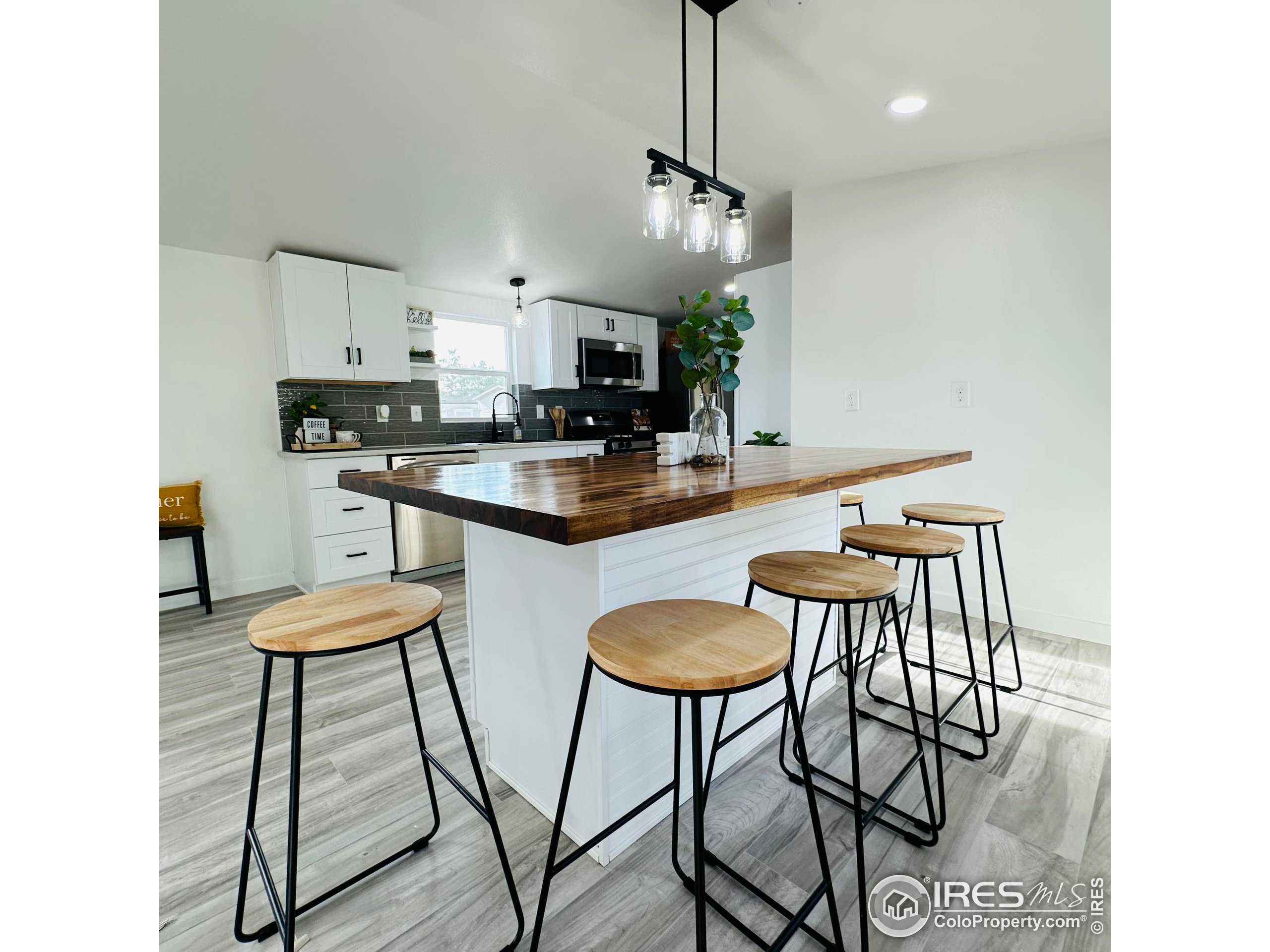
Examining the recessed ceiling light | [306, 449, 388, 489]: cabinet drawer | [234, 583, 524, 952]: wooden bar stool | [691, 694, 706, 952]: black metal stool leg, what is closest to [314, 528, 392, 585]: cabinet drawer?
[306, 449, 388, 489]: cabinet drawer

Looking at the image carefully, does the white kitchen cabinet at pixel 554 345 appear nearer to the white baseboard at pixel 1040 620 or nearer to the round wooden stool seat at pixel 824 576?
the white baseboard at pixel 1040 620

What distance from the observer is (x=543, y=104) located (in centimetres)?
255

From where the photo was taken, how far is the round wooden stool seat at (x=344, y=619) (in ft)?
3.14

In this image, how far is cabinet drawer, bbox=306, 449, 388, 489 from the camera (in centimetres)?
334

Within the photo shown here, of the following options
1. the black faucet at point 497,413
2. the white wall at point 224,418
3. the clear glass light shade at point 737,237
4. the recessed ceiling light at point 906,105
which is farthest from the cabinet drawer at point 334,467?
the recessed ceiling light at point 906,105

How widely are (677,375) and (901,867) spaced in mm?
5201

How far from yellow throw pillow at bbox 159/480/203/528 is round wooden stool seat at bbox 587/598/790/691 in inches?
129

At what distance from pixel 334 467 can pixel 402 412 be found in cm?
91

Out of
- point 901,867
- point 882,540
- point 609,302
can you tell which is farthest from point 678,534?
point 609,302

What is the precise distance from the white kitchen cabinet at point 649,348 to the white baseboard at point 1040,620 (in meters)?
3.51

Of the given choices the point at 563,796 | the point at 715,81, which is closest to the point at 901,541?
the point at 563,796

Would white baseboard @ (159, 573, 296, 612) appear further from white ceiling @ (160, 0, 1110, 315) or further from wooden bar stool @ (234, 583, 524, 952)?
wooden bar stool @ (234, 583, 524, 952)

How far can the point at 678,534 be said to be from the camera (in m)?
1.46
